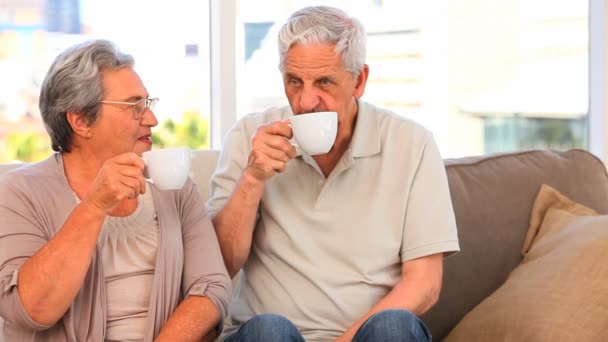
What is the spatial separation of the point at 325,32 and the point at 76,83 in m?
0.56

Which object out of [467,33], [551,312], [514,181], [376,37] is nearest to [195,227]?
[551,312]

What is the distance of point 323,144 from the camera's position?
195 cm

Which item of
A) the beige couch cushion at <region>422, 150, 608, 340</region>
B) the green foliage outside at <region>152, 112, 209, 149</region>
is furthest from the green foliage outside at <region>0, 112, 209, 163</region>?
the beige couch cushion at <region>422, 150, 608, 340</region>

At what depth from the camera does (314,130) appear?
6.32 ft

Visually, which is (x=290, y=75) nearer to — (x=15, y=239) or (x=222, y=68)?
(x=15, y=239)

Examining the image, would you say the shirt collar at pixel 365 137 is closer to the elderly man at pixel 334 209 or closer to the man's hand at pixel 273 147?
the elderly man at pixel 334 209

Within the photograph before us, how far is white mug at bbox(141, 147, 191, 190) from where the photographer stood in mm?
1798

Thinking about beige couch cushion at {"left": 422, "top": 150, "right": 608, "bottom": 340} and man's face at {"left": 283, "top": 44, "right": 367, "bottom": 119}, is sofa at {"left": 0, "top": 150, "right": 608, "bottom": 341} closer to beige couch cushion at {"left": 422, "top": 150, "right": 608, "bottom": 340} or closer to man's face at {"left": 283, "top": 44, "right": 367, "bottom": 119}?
beige couch cushion at {"left": 422, "top": 150, "right": 608, "bottom": 340}

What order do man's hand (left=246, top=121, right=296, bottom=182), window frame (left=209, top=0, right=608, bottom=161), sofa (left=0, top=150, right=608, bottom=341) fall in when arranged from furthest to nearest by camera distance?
window frame (left=209, top=0, right=608, bottom=161) < sofa (left=0, top=150, right=608, bottom=341) < man's hand (left=246, top=121, right=296, bottom=182)

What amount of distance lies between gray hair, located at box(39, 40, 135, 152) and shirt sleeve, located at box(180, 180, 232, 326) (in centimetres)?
30

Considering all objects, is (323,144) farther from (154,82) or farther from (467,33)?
(467,33)

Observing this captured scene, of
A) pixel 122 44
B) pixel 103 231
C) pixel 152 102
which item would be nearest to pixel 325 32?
pixel 152 102

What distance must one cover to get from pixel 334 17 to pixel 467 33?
1679 mm

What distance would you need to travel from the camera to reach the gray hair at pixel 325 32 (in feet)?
6.91
